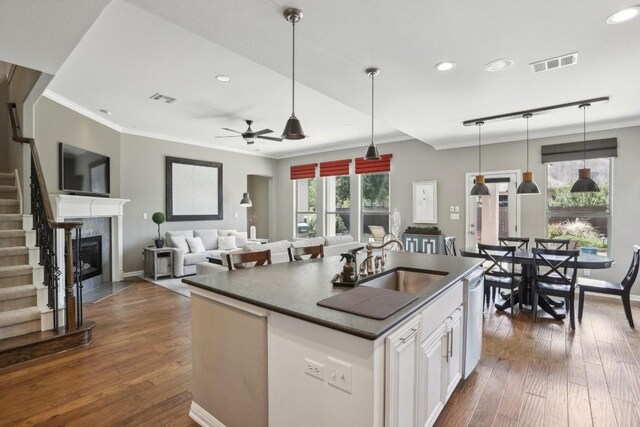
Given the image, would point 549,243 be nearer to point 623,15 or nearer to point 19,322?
point 623,15

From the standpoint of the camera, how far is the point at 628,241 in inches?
191

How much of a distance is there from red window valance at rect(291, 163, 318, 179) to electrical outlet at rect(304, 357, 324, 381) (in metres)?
7.13

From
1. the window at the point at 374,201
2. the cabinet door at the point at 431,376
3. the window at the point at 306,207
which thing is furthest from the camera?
the window at the point at 306,207

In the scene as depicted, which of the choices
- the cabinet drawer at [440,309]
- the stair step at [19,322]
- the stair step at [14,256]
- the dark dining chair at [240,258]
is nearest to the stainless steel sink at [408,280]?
the cabinet drawer at [440,309]

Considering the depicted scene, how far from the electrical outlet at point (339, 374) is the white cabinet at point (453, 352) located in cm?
101

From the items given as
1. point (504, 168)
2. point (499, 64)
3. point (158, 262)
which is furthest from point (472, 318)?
point (158, 262)

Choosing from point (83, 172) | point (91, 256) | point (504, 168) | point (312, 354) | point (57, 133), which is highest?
Answer: point (57, 133)

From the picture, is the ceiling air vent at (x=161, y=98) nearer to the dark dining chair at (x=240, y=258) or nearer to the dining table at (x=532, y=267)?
the dark dining chair at (x=240, y=258)

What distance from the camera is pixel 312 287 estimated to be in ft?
6.53

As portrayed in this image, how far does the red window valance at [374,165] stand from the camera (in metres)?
7.16

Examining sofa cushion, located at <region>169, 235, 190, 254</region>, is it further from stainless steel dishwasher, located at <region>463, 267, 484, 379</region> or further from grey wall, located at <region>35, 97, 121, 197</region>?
stainless steel dishwasher, located at <region>463, 267, 484, 379</region>

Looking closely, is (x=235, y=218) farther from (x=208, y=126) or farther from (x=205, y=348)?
(x=205, y=348)

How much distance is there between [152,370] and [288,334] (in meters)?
1.92

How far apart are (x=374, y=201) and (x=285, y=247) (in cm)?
331
